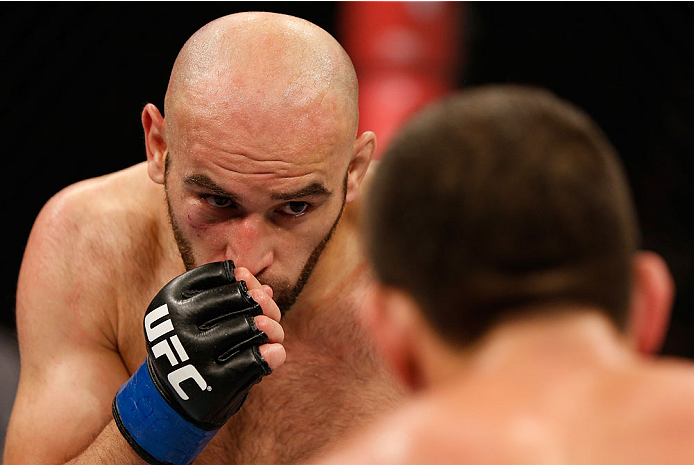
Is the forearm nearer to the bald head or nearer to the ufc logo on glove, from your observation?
the ufc logo on glove

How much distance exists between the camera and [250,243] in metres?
1.52

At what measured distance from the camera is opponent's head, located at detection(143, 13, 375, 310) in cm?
151

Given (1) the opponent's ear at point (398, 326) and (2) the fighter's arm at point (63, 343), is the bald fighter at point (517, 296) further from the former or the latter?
(2) the fighter's arm at point (63, 343)

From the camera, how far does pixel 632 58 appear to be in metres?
3.10

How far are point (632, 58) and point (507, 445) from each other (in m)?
2.68

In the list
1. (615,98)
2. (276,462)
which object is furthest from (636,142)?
(276,462)

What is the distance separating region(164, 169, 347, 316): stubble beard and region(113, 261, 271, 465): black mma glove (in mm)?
120

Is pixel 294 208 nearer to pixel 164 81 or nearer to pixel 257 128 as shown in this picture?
pixel 257 128

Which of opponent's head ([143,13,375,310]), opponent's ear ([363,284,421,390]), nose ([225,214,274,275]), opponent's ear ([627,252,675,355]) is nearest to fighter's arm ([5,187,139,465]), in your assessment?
opponent's head ([143,13,375,310])

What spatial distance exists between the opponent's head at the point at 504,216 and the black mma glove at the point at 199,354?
0.69 metres

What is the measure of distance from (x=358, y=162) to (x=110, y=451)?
0.70 metres

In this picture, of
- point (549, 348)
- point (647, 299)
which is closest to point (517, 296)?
point (549, 348)

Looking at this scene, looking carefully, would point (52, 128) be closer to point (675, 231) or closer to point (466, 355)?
point (675, 231)

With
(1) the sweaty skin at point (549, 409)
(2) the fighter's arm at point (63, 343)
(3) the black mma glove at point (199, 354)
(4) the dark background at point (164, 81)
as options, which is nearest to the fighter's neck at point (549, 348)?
(1) the sweaty skin at point (549, 409)
